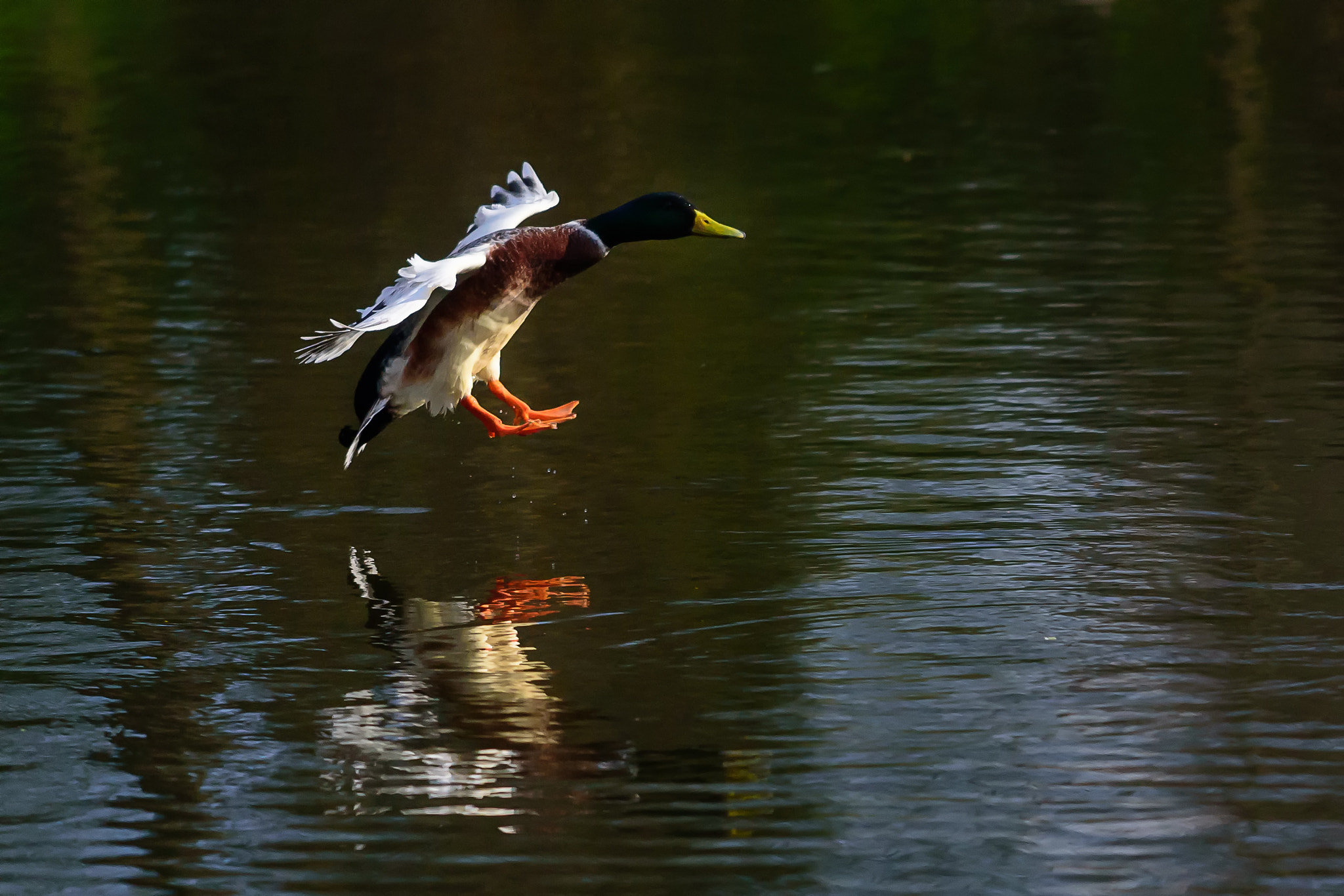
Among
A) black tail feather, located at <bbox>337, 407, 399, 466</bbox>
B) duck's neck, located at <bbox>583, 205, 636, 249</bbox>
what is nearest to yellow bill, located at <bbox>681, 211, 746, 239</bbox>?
duck's neck, located at <bbox>583, 205, 636, 249</bbox>

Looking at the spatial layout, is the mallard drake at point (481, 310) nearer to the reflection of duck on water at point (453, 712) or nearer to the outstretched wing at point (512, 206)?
the outstretched wing at point (512, 206)

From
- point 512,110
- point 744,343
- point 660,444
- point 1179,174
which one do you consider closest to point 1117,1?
point 512,110

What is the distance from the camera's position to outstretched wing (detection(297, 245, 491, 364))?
850cm

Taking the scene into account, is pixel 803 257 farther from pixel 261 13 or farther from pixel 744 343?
pixel 261 13

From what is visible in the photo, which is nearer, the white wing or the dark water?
the dark water

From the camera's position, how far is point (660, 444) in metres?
11.1

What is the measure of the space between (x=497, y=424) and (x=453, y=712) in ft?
9.34

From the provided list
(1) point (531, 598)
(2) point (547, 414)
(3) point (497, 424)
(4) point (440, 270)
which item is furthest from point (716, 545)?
(4) point (440, 270)

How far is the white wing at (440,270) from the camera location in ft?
28.1

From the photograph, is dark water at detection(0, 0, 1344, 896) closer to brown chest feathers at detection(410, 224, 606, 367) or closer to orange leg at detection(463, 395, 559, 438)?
orange leg at detection(463, 395, 559, 438)

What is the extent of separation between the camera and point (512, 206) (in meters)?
10.5

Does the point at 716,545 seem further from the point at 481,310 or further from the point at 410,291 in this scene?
the point at 410,291

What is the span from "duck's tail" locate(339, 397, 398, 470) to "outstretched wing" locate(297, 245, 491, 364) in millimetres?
419

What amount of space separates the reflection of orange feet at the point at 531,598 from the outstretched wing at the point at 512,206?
5.78 ft
